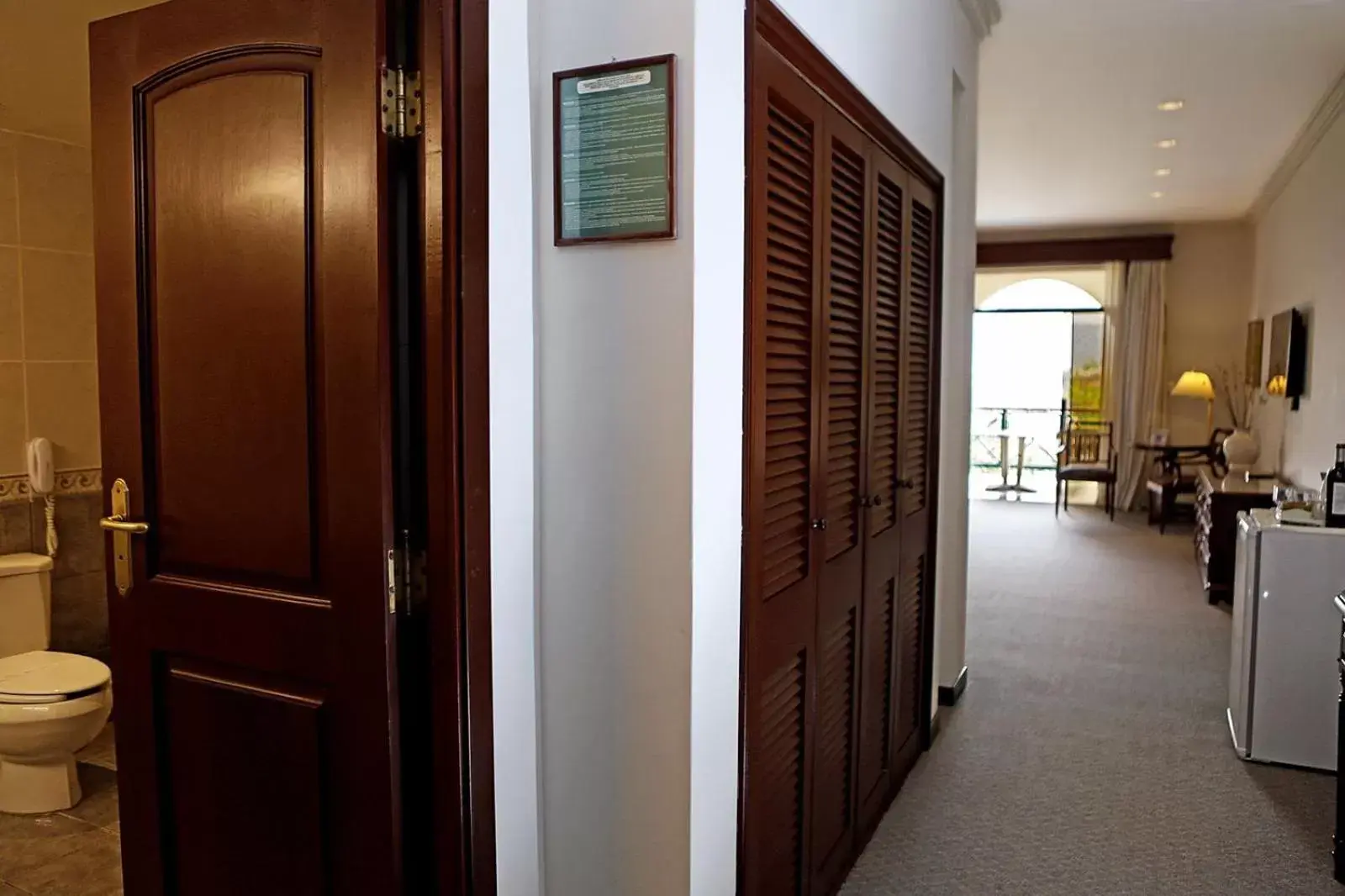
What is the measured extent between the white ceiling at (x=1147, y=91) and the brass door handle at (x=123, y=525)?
3419 mm

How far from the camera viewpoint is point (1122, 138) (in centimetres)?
572

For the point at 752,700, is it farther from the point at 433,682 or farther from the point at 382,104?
the point at 382,104

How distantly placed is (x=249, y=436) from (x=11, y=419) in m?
2.56

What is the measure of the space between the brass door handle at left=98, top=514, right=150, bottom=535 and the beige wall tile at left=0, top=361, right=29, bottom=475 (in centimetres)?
221

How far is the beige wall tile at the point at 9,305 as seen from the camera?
3436 millimetres

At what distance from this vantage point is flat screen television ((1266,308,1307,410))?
18.2 ft

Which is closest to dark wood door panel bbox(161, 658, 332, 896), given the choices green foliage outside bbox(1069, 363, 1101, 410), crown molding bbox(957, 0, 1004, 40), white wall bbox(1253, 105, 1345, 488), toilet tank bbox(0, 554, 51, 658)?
toilet tank bbox(0, 554, 51, 658)

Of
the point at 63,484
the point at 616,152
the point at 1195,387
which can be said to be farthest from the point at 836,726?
the point at 1195,387

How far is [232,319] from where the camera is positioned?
1571 mm

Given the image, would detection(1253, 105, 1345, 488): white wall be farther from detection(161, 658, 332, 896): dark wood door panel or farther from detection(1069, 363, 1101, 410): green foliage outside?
detection(161, 658, 332, 896): dark wood door panel

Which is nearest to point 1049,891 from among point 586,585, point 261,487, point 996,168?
point 586,585

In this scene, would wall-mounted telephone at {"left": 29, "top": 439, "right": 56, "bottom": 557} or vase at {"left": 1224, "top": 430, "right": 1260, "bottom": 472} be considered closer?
wall-mounted telephone at {"left": 29, "top": 439, "right": 56, "bottom": 557}

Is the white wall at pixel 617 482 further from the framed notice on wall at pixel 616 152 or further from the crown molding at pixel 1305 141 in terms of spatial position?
the crown molding at pixel 1305 141

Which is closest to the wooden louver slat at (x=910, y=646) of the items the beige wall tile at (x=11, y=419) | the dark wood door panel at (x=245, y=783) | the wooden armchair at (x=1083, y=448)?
the dark wood door panel at (x=245, y=783)
